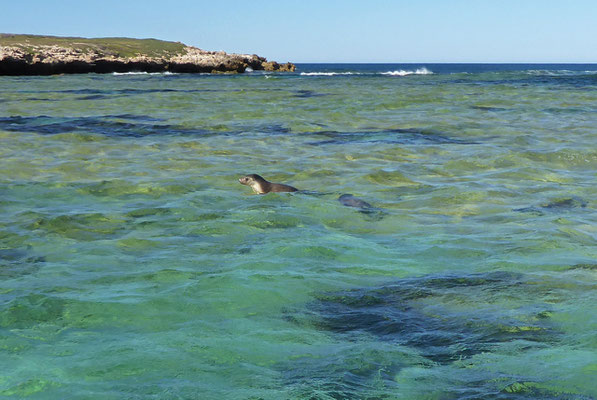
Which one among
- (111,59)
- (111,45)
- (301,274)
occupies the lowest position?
(301,274)

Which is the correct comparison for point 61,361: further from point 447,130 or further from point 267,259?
point 447,130

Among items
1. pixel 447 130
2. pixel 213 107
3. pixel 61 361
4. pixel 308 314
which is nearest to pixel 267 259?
pixel 308 314

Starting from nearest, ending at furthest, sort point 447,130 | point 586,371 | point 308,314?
point 586,371 → point 308,314 → point 447,130

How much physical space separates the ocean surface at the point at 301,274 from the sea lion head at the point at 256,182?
28 centimetres

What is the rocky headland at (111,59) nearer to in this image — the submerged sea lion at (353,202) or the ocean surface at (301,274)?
the ocean surface at (301,274)

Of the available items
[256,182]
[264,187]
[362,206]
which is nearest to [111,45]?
[256,182]

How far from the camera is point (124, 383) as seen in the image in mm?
3357

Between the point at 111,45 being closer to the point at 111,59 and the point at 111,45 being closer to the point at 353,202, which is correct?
the point at 111,59

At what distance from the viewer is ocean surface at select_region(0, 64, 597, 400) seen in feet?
11.4

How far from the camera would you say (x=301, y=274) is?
5250mm

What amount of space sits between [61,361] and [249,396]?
117 centimetres

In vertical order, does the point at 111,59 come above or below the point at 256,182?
above

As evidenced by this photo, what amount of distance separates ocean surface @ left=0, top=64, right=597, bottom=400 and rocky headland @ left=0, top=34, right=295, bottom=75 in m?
58.2

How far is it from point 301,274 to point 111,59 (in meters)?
78.6
